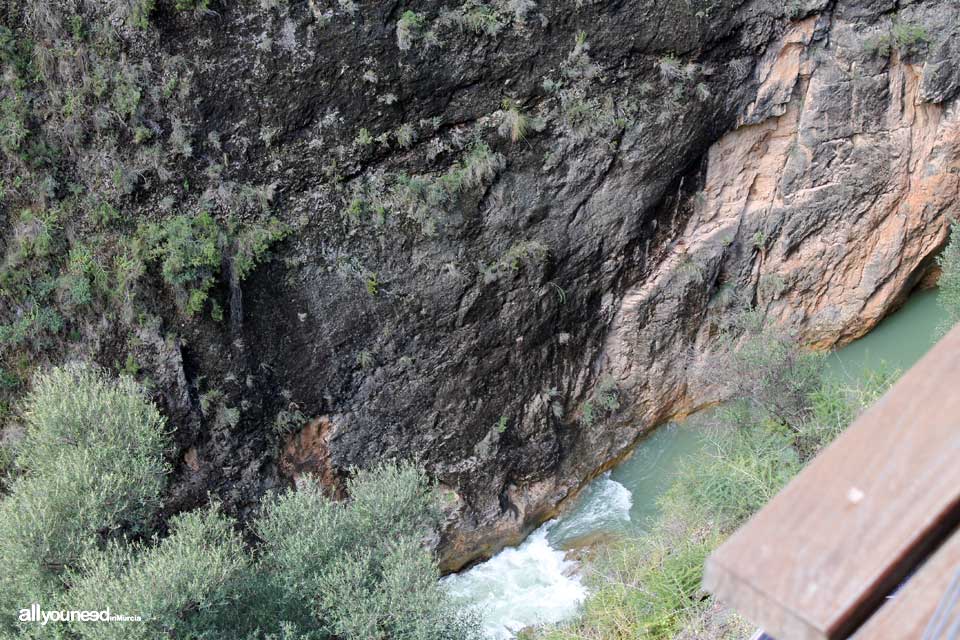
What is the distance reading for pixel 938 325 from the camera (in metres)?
12.9

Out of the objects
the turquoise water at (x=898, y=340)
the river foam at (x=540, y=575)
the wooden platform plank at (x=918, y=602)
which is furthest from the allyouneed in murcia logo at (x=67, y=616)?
the turquoise water at (x=898, y=340)

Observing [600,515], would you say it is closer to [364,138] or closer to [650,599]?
[650,599]

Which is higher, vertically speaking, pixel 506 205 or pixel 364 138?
pixel 364 138

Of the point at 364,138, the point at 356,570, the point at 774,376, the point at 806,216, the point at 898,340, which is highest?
the point at 364,138

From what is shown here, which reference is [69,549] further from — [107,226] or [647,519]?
[647,519]

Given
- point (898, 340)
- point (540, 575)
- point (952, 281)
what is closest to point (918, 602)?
point (540, 575)

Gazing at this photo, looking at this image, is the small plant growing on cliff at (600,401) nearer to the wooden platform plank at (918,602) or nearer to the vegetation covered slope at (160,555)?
the vegetation covered slope at (160,555)

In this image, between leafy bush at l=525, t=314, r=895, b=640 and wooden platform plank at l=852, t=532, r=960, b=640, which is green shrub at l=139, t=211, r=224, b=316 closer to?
leafy bush at l=525, t=314, r=895, b=640

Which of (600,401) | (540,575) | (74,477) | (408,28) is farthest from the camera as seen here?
(600,401)

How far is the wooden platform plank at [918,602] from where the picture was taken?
0.83 m

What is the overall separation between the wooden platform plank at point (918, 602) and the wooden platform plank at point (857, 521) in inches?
A: 0.6

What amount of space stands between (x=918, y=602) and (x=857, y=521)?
0.35 ft

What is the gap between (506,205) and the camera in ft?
37.4

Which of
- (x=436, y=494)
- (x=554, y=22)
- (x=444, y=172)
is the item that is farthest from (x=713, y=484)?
(x=554, y=22)
